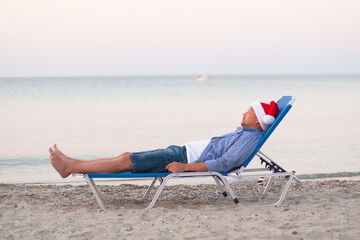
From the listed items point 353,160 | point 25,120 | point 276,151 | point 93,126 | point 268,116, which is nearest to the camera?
point 268,116

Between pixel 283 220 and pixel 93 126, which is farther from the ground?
pixel 283 220

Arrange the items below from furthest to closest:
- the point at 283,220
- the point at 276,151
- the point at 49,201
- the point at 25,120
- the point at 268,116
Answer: the point at 25,120 < the point at 276,151 < the point at 49,201 < the point at 268,116 < the point at 283,220

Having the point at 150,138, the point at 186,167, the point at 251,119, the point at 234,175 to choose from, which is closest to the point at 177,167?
the point at 186,167

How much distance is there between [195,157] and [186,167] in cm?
32

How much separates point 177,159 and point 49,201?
1.54 metres

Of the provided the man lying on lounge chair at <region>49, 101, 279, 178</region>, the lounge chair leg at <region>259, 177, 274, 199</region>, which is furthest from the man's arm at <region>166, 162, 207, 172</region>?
the lounge chair leg at <region>259, 177, 274, 199</region>

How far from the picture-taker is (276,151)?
10.1 meters

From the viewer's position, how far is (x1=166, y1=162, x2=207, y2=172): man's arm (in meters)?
4.72

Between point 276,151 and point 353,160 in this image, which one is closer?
point 353,160

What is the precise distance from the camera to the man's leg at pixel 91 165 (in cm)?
473

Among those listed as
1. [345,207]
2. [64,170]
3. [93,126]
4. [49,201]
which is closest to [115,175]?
[64,170]

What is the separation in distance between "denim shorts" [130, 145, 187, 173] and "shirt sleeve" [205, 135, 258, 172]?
1.09 ft

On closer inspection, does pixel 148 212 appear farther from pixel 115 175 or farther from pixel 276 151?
pixel 276 151

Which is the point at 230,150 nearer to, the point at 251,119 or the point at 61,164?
the point at 251,119
